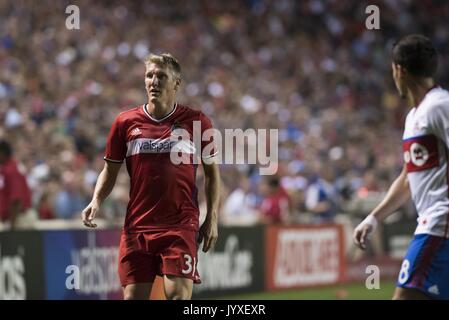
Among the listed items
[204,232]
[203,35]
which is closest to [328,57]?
[203,35]

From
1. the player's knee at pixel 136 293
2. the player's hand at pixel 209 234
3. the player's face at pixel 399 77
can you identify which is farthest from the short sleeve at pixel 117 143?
the player's face at pixel 399 77

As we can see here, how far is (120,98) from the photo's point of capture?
1978cm

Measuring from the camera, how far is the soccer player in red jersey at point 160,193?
24.8 ft

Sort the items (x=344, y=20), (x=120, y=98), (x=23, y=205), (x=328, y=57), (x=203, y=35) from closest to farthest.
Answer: (x=23, y=205) < (x=120, y=98) < (x=203, y=35) < (x=328, y=57) < (x=344, y=20)

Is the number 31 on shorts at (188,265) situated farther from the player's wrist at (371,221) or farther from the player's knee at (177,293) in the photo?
the player's wrist at (371,221)

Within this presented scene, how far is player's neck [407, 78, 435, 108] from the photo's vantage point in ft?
21.3

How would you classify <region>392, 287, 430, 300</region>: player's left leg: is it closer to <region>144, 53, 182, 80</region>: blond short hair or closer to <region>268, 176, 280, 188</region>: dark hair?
<region>144, 53, 182, 80</region>: blond short hair

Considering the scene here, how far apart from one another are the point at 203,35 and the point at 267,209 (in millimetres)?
8762

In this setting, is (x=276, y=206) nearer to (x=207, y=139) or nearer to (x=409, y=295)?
(x=207, y=139)

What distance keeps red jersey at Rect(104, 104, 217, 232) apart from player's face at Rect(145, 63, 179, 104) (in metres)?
0.18

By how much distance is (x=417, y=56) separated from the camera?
21.1 ft

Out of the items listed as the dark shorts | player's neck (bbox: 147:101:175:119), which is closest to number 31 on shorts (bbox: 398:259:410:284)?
the dark shorts

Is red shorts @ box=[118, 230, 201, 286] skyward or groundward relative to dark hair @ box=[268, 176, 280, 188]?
groundward
